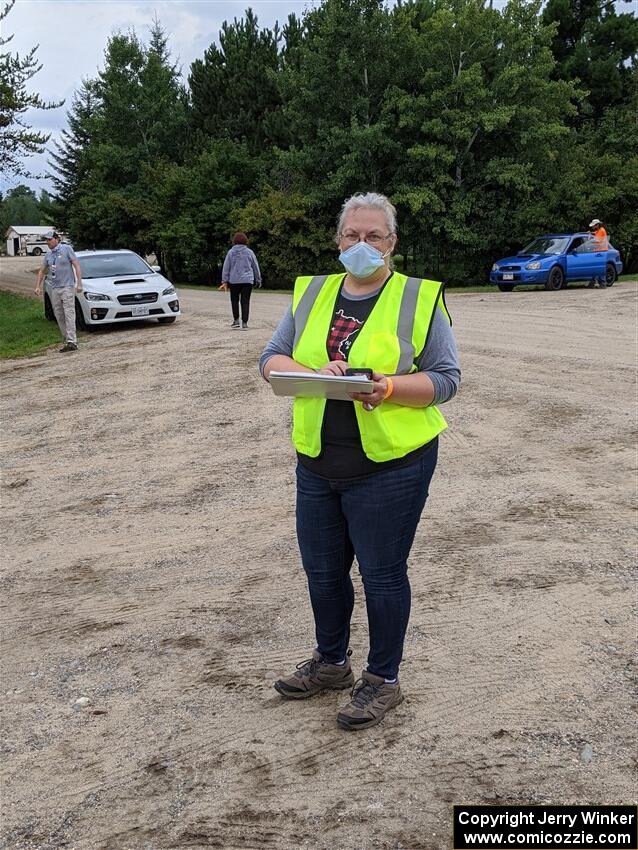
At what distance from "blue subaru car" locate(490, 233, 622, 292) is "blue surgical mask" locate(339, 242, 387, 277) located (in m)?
20.1

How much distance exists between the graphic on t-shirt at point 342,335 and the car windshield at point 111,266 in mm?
14109

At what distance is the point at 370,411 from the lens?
113 inches

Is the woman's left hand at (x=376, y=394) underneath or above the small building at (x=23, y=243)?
underneath

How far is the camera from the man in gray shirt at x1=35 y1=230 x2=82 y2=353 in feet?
44.3

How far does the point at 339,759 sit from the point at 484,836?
0.60 metres

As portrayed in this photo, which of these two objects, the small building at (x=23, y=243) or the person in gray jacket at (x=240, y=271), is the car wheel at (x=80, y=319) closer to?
the person in gray jacket at (x=240, y=271)

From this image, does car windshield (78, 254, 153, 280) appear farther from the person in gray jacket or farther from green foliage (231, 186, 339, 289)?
green foliage (231, 186, 339, 289)

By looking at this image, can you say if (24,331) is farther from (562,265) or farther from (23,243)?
(23,243)

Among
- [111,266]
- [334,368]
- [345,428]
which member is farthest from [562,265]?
[334,368]

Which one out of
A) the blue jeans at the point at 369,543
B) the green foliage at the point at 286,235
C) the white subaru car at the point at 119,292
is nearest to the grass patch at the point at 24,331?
the white subaru car at the point at 119,292

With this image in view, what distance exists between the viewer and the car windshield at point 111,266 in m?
16.3

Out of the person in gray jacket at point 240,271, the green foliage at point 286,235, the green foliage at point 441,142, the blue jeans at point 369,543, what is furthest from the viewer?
the green foliage at point 286,235

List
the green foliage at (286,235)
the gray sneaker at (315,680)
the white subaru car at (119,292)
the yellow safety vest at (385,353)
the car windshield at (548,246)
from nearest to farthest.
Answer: the yellow safety vest at (385,353) < the gray sneaker at (315,680) < the white subaru car at (119,292) < the car windshield at (548,246) < the green foliage at (286,235)

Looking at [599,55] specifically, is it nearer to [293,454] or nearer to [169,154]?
[169,154]
